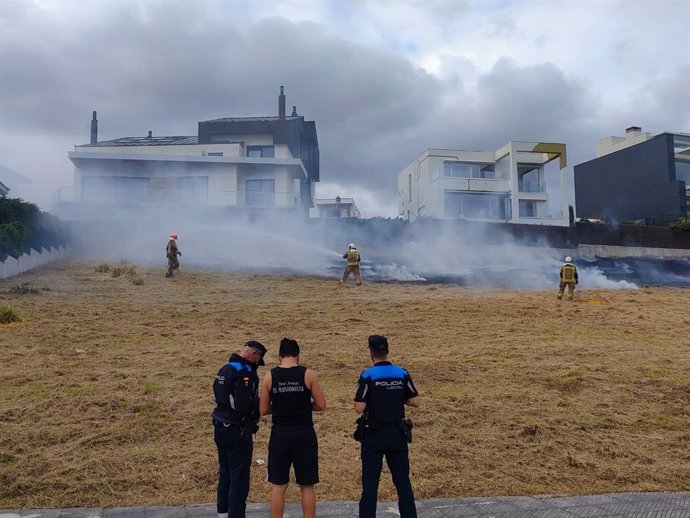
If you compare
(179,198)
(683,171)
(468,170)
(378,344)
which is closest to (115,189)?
(179,198)

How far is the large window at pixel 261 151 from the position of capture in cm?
3731

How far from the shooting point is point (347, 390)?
8.48 m

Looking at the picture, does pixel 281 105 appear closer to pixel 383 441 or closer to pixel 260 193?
pixel 260 193

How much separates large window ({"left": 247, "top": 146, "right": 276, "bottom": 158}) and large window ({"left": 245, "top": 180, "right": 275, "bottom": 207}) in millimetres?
2495

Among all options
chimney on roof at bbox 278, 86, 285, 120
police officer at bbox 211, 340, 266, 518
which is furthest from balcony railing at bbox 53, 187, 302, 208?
police officer at bbox 211, 340, 266, 518

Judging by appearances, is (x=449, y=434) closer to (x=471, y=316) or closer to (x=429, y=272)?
(x=471, y=316)

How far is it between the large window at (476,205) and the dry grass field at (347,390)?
27.2 meters

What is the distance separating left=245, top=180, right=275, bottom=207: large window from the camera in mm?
34872

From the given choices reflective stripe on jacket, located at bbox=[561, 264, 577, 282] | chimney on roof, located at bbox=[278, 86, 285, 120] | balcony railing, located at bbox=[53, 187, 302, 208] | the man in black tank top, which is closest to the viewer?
the man in black tank top

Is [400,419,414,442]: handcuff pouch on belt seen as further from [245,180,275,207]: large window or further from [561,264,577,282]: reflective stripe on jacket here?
[245,180,275,207]: large window

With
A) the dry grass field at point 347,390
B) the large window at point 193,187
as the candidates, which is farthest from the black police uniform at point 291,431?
the large window at point 193,187

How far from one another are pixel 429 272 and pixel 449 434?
17456 mm

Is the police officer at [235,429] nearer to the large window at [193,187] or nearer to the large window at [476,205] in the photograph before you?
the large window at [193,187]

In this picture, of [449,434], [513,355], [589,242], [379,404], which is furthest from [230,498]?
[589,242]
